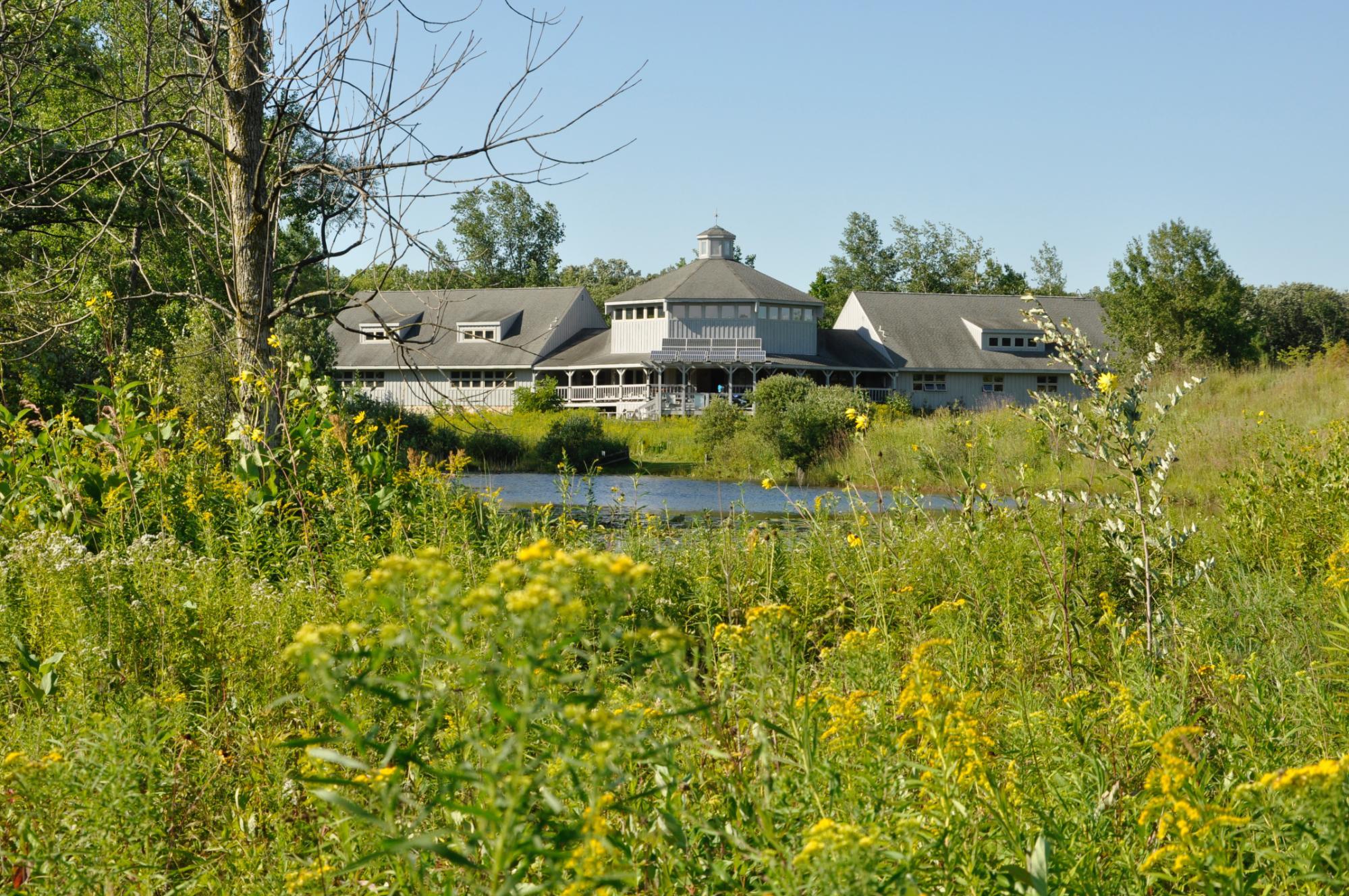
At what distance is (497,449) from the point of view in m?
29.4

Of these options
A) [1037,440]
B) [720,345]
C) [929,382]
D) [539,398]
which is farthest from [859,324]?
[1037,440]

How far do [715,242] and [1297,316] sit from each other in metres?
38.7

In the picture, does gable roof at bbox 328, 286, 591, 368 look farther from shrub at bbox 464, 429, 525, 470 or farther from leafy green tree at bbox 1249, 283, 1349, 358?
leafy green tree at bbox 1249, 283, 1349, 358

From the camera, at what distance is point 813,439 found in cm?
2736

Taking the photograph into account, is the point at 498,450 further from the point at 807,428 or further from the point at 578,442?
the point at 807,428

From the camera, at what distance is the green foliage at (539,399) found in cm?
4222

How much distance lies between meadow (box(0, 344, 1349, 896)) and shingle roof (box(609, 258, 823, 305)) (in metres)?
40.1

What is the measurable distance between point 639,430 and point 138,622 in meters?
31.5

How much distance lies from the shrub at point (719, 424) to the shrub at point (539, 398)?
39.6ft

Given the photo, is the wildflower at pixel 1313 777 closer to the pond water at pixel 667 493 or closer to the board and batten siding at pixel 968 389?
the pond water at pixel 667 493

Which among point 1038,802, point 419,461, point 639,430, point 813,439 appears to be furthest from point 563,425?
point 1038,802

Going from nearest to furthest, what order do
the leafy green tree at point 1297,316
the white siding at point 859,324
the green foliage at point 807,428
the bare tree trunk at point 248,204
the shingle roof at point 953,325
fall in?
the bare tree trunk at point 248,204 → the green foliage at point 807,428 → the shingle roof at point 953,325 → the white siding at point 859,324 → the leafy green tree at point 1297,316

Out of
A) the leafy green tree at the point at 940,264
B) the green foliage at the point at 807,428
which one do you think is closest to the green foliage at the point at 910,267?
the leafy green tree at the point at 940,264

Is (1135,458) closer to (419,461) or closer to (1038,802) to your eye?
(1038,802)
